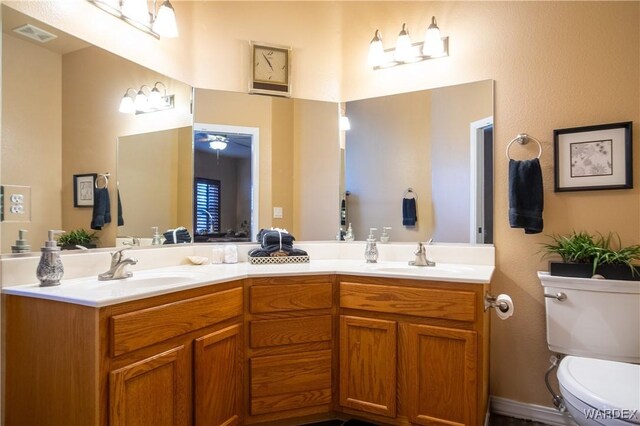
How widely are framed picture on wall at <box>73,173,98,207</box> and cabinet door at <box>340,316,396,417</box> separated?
1300 millimetres

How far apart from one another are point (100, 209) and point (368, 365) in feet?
4.79

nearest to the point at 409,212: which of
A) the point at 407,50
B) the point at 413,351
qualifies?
the point at 413,351

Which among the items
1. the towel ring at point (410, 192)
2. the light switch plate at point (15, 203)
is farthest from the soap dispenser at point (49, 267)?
the towel ring at point (410, 192)

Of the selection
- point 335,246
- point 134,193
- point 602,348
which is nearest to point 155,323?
point 134,193

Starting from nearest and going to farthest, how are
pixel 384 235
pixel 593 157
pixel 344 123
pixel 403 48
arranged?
1. pixel 593 157
2. pixel 403 48
3. pixel 384 235
4. pixel 344 123

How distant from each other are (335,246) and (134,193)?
121 centimetres

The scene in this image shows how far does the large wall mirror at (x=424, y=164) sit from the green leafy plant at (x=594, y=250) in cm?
33

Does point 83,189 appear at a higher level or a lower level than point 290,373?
higher

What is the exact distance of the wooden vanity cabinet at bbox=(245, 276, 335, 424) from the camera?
5.56 ft

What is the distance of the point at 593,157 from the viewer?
176 centimetres

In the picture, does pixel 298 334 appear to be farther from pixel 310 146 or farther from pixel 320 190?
pixel 310 146

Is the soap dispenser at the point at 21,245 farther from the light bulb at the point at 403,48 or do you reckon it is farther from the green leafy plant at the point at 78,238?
the light bulb at the point at 403,48

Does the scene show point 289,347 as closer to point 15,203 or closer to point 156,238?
point 156,238

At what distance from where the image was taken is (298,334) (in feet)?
5.73
